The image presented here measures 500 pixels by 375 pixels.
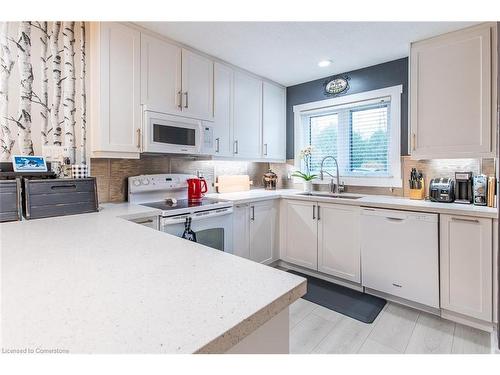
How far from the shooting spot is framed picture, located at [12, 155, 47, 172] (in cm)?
164

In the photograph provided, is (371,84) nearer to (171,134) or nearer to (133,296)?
(171,134)

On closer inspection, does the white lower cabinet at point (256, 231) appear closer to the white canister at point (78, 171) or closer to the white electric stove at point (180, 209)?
the white electric stove at point (180, 209)

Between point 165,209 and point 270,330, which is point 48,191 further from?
point 270,330

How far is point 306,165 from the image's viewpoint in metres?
3.58

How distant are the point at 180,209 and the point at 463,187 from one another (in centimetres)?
235

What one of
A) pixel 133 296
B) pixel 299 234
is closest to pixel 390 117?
pixel 299 234

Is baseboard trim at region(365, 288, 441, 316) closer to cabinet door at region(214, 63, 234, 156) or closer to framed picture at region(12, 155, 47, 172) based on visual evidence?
cabinet door at region(214, 63, 234, 156)

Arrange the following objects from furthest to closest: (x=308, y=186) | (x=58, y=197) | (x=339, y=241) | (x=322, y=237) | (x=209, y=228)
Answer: (x=308, y=186), (x=322, y=237), (x=339, y=241), (x=209, y=228), (x=58, y=197)

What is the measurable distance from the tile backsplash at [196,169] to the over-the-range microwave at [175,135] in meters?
0.35

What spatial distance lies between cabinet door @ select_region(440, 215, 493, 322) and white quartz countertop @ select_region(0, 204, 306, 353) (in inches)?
75.0

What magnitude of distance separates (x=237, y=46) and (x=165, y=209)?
1619 millimetres

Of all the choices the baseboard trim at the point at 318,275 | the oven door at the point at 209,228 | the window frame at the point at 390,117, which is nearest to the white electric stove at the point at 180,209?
the oven door at the point at 209,228

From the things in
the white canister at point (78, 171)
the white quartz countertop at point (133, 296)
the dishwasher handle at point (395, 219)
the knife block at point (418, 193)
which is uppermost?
the white canister at point (78, 171)

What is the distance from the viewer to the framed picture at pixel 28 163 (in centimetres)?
164
